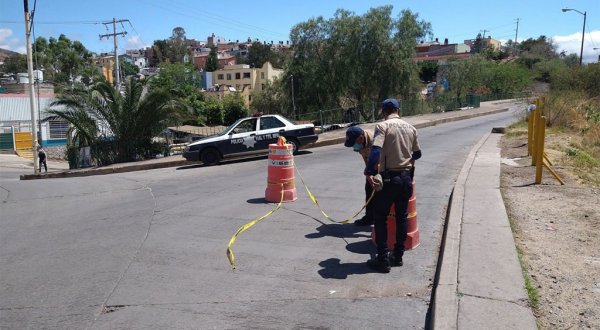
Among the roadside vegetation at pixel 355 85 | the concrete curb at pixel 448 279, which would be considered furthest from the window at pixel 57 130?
the concrete curb at pixel 448 279

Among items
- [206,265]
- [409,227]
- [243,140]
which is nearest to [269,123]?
[243,140]

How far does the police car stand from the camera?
56.9 ft

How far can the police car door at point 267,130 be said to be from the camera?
17328 mm

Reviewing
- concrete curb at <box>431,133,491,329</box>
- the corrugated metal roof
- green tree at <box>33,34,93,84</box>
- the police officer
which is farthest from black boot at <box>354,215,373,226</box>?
Result: green tree at <box>33,34,93,84</box>

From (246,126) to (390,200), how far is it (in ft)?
41.4

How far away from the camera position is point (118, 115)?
2389cm

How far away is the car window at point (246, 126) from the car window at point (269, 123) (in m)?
0.27

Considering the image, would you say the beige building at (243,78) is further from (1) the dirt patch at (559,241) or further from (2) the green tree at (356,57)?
(1) the dirt patch at (559,241)

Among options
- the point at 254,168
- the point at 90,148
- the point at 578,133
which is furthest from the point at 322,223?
the point at 90,148

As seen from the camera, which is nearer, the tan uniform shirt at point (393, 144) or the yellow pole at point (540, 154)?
the tan uniform shirt at point (393, 144)

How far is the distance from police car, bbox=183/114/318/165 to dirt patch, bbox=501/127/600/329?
26.3 feet

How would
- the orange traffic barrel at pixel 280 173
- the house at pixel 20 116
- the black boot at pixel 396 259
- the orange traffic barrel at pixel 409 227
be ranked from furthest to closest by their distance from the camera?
1. the house at pixel 20 116
2. the orange traffic barrel at pixel 280 173
3. the orange traffic barrel at pixel 409 227
4. the black boot at pixel 396 259

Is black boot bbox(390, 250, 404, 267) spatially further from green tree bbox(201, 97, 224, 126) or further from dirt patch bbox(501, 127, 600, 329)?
green tree bbox(201, 97, 224, 126)

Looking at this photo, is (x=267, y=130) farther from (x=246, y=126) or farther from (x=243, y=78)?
(x=243, y=78)
